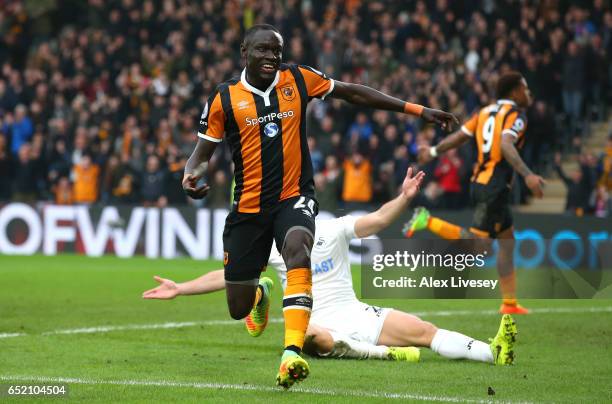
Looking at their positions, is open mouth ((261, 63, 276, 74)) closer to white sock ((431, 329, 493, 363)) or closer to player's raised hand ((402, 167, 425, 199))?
player's raised hand ((402, 167, 425, 199))

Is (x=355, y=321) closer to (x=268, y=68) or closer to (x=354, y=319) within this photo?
(x=354, y=319)

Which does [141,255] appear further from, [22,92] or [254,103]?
[254,103]

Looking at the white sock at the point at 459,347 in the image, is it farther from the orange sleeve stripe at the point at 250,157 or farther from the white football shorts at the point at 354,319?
the orange sleeve stripe at the point at 250,157

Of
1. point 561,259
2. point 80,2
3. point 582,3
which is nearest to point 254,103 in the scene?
point 561,259

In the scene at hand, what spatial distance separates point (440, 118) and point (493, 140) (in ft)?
15.4

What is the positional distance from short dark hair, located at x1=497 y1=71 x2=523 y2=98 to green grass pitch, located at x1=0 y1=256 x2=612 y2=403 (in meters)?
2.37

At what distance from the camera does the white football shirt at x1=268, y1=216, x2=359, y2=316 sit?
9.35 m

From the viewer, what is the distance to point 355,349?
9.32 metres

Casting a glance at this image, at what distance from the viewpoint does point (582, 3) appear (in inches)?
983

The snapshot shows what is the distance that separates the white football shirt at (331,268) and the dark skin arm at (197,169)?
5.21 ft

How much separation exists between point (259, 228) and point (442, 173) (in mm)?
14195

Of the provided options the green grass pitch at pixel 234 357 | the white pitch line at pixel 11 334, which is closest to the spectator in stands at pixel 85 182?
the green grass pitch at pixel 234 357

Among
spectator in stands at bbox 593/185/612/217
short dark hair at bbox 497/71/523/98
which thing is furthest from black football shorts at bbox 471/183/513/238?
spectator in stands at bbox 593/185/612/217

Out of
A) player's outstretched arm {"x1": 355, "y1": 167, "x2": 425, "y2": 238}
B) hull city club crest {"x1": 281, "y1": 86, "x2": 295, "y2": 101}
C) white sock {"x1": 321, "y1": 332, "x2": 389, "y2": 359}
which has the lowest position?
white sock {"x1": 321, "y1": 332, "x2": 389, "y2": 359}
